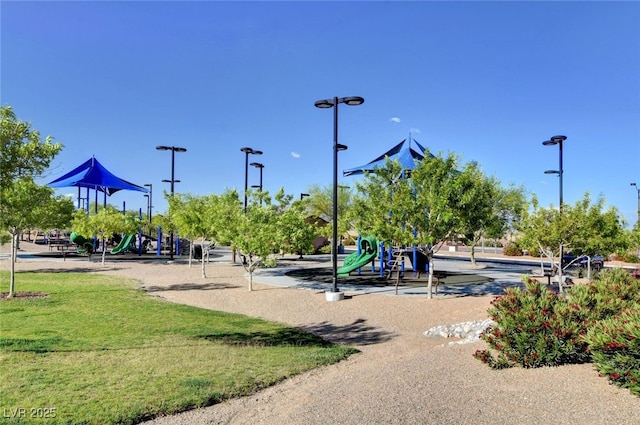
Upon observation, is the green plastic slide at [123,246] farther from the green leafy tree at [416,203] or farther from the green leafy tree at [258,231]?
the green leafy tree at [416,203]

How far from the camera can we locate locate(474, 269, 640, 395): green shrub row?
4.86 meters

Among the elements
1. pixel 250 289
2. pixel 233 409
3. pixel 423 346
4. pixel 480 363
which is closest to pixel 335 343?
pixel 423 346

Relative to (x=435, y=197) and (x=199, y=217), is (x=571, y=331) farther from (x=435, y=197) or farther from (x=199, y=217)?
(x=199, y=217)

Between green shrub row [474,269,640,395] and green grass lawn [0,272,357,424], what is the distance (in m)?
2.97

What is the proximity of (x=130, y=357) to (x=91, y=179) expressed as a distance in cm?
2919

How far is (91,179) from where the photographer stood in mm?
32344

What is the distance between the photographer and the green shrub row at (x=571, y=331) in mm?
4859

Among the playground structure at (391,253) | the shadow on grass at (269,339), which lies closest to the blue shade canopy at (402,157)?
the playground structure at (391,253)

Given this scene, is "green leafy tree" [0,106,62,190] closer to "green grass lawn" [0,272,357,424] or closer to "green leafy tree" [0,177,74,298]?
"green leafy tree" [0,177,74,298]

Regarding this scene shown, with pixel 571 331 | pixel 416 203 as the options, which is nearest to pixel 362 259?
pixel 416 203

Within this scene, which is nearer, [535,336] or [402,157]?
[535,336]

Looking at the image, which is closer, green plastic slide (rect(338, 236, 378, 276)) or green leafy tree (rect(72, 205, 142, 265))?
green plastic slide (rect(338, 236, 378, 276))

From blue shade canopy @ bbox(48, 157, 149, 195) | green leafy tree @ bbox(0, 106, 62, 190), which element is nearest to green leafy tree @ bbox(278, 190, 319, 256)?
green leafy tree @ bbox(0, 106, 62, 190)

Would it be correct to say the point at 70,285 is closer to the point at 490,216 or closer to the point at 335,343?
the point at 335,343
